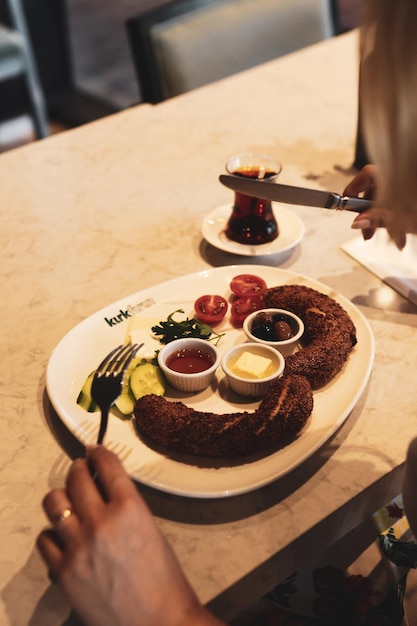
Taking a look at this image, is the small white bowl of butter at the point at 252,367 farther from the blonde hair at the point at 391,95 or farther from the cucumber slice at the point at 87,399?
the blonde hair at the point at 391,95

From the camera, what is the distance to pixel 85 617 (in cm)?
77

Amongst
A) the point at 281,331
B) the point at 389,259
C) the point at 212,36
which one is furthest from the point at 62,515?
the point at 212,36

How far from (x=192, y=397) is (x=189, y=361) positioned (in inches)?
2.6

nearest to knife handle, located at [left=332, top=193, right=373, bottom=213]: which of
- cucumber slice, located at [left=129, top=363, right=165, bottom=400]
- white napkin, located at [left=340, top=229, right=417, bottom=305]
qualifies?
white napkin, located at [left=340, top=229, right=417, bottom=305]

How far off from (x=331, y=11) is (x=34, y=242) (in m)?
1.53

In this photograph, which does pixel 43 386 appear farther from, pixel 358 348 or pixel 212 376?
pixel 358 348

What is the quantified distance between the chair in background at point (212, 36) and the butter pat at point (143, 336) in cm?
114

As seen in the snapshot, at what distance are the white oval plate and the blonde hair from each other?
0.35 m

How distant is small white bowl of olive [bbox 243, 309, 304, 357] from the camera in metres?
1.17

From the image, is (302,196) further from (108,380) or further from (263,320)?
(108,380)

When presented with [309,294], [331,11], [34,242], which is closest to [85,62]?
[331,11]

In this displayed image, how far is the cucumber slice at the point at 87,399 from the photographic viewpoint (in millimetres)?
1068

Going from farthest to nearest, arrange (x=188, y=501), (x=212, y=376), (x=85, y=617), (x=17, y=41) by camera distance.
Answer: (x=17, y=41), (x=212, y=376), (x=188, y=501), (x=85, y=617)

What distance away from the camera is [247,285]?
1316mm
